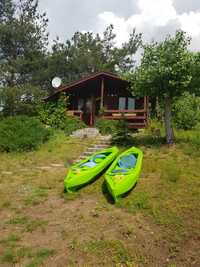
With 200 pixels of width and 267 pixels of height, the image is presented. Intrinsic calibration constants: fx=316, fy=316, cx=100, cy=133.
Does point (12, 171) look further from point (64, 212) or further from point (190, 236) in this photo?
→ point (190, 236)

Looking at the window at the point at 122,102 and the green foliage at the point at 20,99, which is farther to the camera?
the window at the point at 122,102

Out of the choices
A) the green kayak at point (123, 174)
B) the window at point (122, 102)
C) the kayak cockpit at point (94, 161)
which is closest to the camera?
the green kayak at point (123, 174)

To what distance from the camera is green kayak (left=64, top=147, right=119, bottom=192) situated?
948 centimetres

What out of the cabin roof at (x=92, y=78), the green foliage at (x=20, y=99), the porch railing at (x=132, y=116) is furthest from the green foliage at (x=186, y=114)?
the green foliage at (x=20, y=99)

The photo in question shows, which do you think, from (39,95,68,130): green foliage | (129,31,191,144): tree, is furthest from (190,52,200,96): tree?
(39,95,68,130): green foliage

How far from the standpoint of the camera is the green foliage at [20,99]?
23.9 meters

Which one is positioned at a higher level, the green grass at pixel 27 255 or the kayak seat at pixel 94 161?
the kayak seat at pixel 94 161

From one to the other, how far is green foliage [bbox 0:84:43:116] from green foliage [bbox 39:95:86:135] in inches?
86.6

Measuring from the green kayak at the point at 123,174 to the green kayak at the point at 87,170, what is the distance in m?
0.48

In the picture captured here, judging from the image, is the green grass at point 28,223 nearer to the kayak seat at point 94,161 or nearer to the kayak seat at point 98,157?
the kayak seat at point 94,161

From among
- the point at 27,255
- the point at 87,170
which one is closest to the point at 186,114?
the point at 87,170

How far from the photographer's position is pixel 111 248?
6.31m

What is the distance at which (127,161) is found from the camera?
10.9 m

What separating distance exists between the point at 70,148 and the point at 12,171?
413 centimetres
